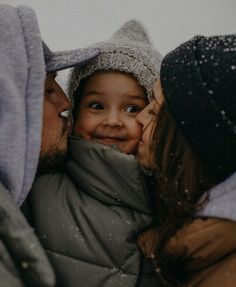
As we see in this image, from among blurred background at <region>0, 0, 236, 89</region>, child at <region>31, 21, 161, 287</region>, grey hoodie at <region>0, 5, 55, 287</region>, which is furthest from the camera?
blurred background at <region>0, 0, 236, 89</region>

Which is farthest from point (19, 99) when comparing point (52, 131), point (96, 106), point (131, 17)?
point (131, 17)

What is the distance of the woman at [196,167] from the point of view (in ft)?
3.15

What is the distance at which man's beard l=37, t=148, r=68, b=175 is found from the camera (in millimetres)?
1146

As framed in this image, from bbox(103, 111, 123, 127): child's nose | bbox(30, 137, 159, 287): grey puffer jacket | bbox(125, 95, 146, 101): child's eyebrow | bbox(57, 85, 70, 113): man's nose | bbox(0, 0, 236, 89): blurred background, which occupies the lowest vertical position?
bbox(0, 0, 236, 89): blurred background

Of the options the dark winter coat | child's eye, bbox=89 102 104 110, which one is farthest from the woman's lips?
the dark winter coat

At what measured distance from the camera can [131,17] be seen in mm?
4711

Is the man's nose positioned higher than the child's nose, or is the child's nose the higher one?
the man's nose

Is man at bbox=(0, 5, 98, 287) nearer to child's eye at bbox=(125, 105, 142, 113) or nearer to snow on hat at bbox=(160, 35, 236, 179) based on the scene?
snow on hat at bbox=(160, 35, 236, 179)

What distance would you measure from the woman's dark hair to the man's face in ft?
0.91

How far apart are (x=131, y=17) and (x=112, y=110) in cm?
352

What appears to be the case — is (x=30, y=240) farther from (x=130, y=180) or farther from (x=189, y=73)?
(x=189, y=73)

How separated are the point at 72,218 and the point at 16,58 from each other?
416mm

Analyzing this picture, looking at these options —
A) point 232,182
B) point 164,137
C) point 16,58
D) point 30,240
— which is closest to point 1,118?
point 16,58

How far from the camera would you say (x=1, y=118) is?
0.91 meters
